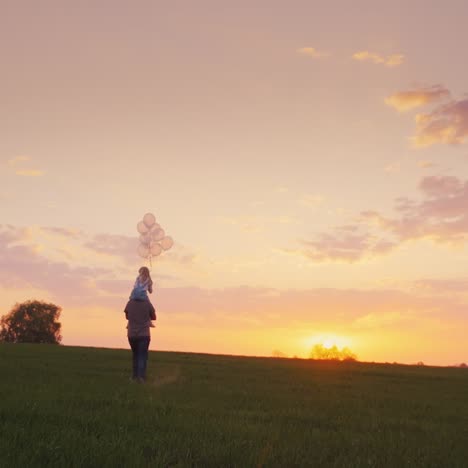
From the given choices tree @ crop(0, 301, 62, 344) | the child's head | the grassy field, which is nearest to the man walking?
the child's head

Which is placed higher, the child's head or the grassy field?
the child's head

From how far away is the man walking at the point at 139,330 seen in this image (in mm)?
18391

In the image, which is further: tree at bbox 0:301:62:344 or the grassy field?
tree at bbox 0:301:62:344

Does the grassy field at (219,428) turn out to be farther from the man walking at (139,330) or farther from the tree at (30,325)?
the tree at (30,325)

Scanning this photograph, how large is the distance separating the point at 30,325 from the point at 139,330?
10214 centimetres

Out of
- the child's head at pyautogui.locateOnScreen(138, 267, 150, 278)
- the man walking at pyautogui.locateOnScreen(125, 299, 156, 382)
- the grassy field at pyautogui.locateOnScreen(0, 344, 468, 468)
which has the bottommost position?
the grassy field at pyautogui.locateOnScreen(0, 344, 468, 468)

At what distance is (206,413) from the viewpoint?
10617 millimetres

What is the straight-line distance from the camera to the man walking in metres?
18.4

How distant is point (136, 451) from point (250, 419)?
4.13m

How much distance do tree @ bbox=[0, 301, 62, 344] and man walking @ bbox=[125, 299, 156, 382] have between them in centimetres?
9872

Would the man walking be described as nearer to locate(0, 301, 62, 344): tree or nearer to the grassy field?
the grassy field

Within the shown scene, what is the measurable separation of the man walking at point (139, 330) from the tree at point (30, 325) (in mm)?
98721

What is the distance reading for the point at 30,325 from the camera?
112562 mm

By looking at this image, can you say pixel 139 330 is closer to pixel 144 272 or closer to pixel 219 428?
pixel 144 272
